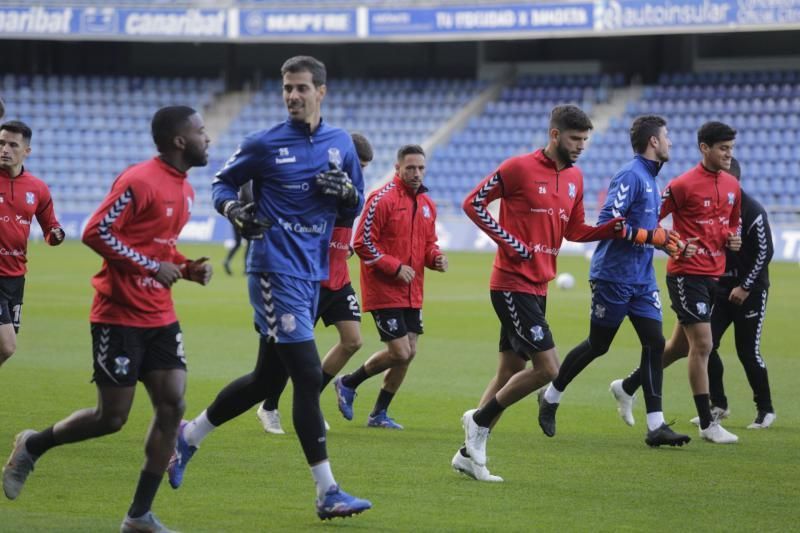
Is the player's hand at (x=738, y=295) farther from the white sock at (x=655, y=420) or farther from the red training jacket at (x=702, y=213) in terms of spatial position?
the white sock at (x=655, y=420)

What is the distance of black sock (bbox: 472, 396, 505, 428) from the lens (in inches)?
332

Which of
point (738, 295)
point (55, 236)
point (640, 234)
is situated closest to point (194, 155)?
point (55, 236)

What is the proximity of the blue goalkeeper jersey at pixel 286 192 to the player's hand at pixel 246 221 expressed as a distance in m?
0.10

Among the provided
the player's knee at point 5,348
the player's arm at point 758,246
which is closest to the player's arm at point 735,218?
the player's arm at point 758,246

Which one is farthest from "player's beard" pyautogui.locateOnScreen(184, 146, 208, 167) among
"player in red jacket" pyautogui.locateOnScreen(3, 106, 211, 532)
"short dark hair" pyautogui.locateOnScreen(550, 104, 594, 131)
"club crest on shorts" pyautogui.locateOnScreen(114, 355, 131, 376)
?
"short dark hair" pyautogui.locateOnScreen(550, 104, 594, 131)

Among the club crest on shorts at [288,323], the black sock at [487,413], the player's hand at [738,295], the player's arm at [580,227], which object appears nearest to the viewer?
the club crest on shorts at [288,323]

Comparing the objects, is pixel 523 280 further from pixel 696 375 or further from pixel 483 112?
pixel 483 112

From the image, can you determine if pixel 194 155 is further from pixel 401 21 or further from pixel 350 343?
pixel 401 21

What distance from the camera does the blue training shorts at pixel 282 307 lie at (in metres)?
7.10

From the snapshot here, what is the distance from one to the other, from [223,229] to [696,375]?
2804 cm

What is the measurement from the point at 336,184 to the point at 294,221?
317 millimetres

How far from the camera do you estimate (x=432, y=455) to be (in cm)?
918

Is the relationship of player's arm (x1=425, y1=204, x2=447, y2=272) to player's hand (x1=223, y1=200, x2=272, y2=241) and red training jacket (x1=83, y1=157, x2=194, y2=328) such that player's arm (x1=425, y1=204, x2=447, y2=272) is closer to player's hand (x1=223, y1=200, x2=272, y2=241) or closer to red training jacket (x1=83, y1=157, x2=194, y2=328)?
player's hand (x1=223, y1=200, x2=272, y2=241)

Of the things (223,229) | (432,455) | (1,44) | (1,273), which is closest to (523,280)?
(432,455)
